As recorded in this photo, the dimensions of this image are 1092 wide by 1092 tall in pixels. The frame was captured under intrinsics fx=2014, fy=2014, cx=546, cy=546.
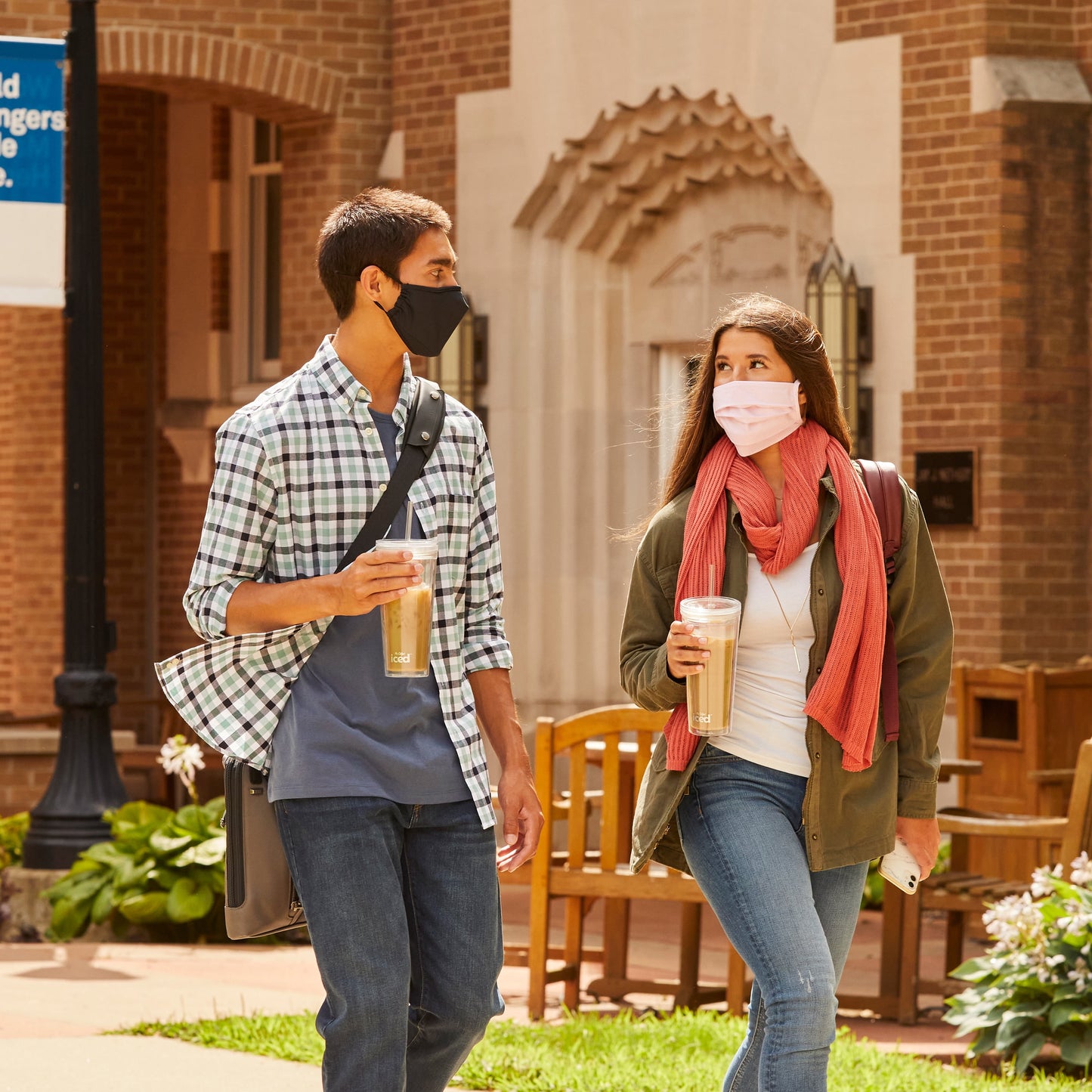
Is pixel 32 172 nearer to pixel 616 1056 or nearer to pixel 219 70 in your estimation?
pixel 219 70

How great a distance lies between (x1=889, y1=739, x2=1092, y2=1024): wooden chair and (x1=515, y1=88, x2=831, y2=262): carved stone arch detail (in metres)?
4.51

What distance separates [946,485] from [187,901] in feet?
13.4

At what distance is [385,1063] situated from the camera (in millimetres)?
3473

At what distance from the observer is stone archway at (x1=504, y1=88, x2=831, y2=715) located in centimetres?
1141

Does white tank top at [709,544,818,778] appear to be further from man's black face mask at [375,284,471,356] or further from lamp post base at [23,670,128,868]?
lamp post base at [23,670,128,868]

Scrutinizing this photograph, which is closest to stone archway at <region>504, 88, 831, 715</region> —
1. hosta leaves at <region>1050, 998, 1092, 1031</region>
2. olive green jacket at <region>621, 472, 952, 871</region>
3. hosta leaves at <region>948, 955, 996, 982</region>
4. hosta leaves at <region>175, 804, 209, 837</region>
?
hosta leaves at <region>175, 804, 209, 837</region>

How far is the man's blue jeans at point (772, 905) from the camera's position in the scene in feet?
11.9

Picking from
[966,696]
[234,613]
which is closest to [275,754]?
[234,613]

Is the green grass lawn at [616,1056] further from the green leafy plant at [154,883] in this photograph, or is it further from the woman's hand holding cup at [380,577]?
the woman's hand holding cup at [380,577]

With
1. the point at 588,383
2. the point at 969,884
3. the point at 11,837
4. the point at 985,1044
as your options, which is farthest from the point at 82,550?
the point at 985,1044

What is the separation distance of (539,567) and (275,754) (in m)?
8.17

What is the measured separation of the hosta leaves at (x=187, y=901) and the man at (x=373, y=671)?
4.81 m

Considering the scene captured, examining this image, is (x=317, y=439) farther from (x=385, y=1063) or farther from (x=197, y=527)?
(x=197, y=527)

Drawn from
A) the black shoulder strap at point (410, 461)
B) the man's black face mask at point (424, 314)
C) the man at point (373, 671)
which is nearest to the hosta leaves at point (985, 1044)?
the man at point (373, 671)
